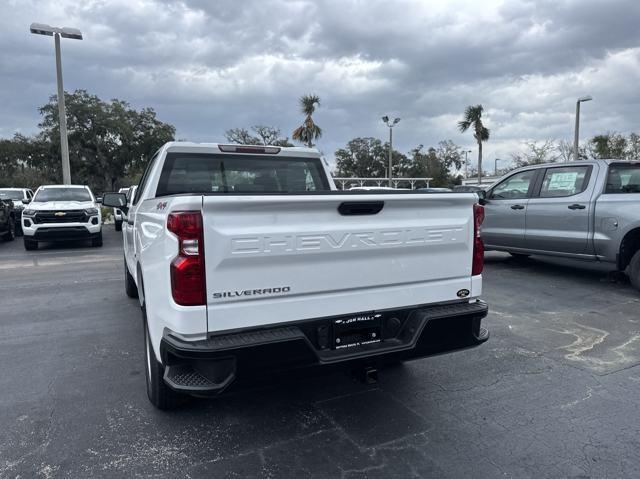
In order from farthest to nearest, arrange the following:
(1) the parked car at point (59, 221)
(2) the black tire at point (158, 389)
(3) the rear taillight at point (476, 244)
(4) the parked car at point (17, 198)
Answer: (4) the parked car at point (17, 198) → (1) the parked car at point (59, 221) → (3) the rear taillight at point (476, 244) → (2) the black tire at point (158, 389)

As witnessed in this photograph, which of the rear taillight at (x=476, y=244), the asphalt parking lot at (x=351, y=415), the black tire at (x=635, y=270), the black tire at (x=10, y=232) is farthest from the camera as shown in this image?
the black tire at (x=10, y=232)

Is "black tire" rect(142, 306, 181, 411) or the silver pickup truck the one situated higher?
the silver pickup truck

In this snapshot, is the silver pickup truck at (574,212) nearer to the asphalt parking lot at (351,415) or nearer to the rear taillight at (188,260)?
the asphalt parking lot at (351,415)

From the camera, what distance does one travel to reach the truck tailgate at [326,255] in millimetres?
2572

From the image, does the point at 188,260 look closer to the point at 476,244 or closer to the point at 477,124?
the point at 476,244

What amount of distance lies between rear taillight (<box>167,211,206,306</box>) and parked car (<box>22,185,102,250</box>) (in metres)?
11.4

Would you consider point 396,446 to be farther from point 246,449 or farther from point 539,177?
point 539,177

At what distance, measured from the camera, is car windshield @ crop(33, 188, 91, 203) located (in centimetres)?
1340

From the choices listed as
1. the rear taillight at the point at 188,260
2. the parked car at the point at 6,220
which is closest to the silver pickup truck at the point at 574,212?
the rear taillight at the point at 188,260

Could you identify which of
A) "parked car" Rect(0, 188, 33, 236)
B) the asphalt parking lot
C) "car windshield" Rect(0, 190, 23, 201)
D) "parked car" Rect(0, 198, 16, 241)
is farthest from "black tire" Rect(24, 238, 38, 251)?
the asphalt parking lot

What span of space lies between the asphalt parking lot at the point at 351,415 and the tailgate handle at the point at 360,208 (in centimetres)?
107

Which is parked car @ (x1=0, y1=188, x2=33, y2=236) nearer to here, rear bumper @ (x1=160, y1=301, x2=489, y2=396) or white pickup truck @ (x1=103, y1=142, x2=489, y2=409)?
white pickup truck @ (x1=103, y1=142, x2=489, y2=409)

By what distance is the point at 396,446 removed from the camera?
2.96 m

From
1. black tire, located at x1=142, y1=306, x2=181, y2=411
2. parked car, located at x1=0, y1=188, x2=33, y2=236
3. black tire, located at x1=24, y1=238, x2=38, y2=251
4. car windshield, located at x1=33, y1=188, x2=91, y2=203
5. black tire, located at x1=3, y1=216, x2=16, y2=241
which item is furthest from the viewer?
parked car, located at x1=0, y1=188, x2=33, y2=236
